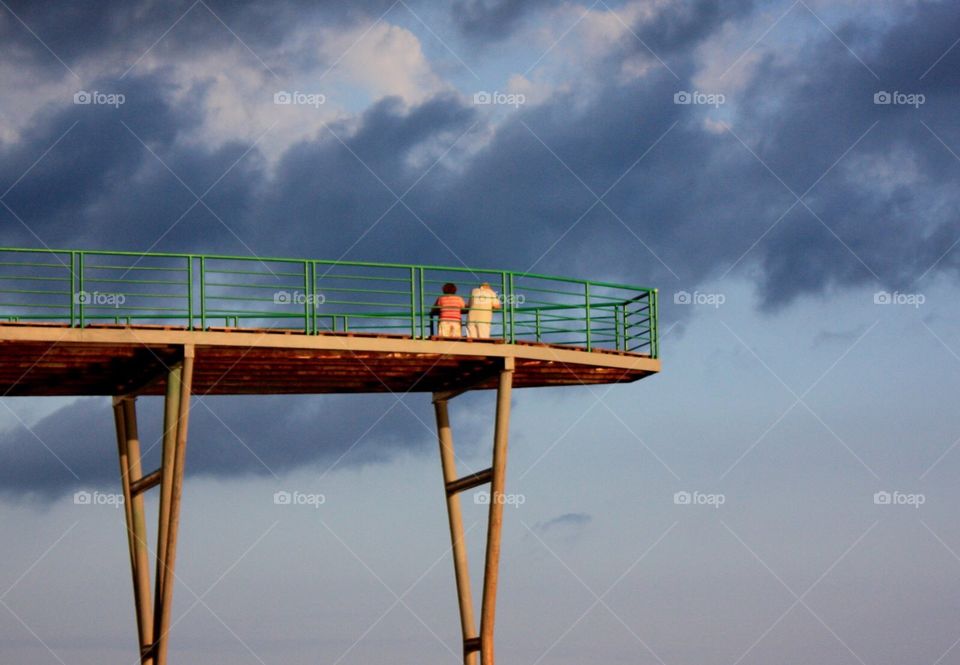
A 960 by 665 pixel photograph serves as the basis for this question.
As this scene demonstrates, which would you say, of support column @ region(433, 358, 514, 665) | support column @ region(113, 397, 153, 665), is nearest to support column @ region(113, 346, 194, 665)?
support column @ region(113, 397, 153, 665)

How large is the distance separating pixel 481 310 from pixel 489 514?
4.79 meters

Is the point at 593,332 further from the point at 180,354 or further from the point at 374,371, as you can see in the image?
the point at 180,354

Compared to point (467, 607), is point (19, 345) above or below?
above

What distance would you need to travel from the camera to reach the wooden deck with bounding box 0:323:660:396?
131 feet

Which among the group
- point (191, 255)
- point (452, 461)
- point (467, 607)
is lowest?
point (467, 607)

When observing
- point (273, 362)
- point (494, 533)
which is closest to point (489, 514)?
point (494, 533)

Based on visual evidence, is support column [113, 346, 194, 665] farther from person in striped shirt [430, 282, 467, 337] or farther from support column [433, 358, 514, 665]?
support column [433, 358, 514, 665]

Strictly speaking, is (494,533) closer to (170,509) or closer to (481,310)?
(481,310)

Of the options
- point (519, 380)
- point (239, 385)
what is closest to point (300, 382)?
point (239, 385)

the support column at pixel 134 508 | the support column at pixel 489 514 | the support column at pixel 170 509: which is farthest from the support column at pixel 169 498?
the support column at pixel 489 514

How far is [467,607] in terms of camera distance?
4791 centimetres

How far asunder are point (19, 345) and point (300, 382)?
7930 millimetres

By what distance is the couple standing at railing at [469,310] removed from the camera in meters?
43.2

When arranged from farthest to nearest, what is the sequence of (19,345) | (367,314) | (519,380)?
(519,380) → (367,314) → (19,345)
